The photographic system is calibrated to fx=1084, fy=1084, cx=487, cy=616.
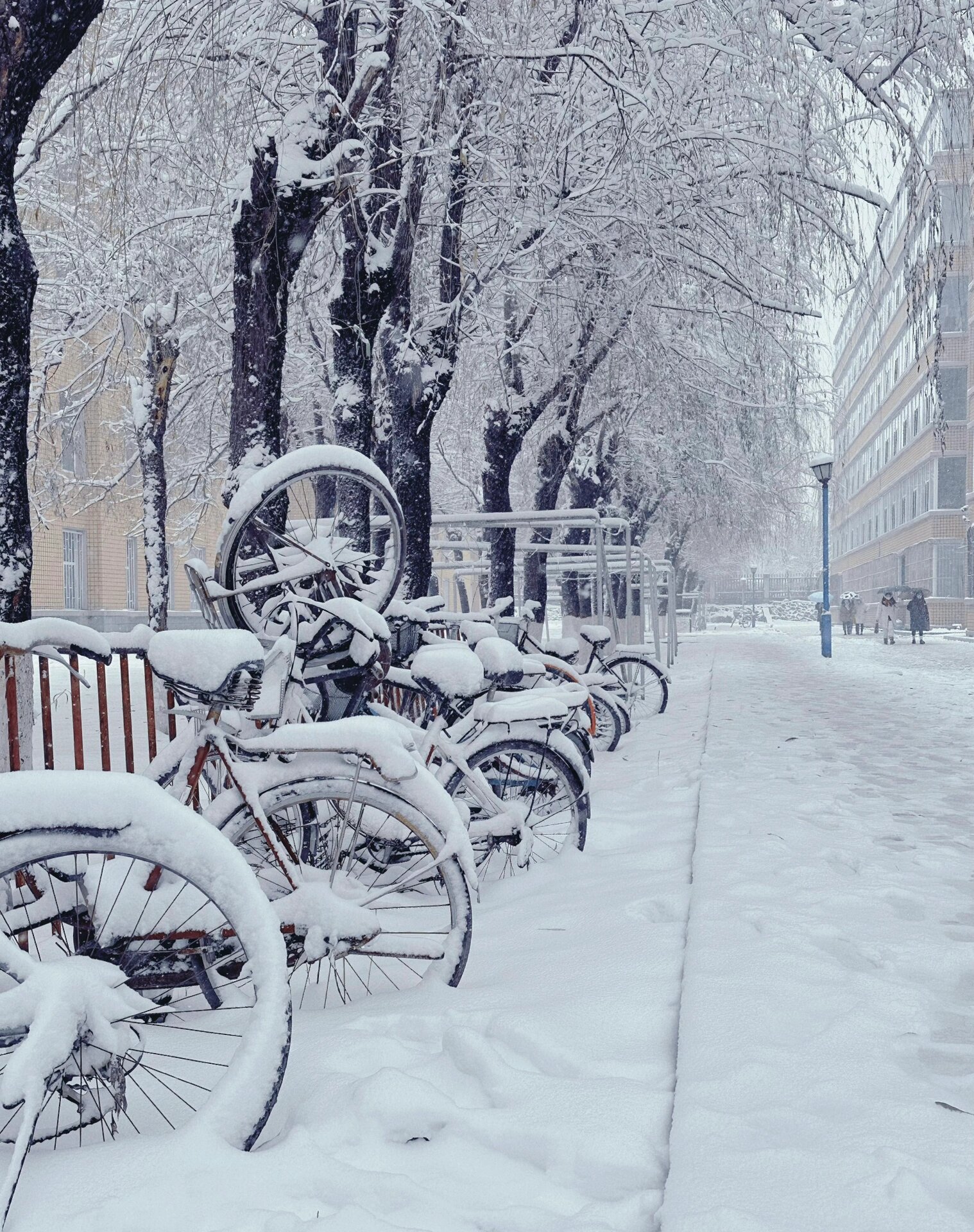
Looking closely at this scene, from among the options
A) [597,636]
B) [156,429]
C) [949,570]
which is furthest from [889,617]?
[597,636]

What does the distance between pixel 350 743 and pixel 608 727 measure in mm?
6356

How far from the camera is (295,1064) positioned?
282 centimetres

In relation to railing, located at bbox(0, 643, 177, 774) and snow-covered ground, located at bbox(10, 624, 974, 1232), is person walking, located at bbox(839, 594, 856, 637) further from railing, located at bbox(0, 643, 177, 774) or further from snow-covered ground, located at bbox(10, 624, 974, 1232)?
railing, located at bbox(0, 643, 177, 774)

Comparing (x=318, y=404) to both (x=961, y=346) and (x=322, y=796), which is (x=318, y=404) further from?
(x=961, y=346)

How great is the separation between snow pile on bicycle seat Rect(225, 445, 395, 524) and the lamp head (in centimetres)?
2012

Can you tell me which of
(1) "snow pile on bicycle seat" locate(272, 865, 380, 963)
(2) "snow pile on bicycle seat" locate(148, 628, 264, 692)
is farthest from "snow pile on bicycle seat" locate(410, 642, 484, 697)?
(2) "snow pile on bicycle seat" locate(148, 628, 264, 692)

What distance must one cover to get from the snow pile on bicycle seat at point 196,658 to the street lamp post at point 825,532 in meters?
21.5

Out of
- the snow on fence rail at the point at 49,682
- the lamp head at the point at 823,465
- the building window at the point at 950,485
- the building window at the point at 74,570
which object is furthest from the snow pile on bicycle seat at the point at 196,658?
the building window at the point at 950,485

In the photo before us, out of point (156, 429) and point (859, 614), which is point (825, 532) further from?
point (859, 614)

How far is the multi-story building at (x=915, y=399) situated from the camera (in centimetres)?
690

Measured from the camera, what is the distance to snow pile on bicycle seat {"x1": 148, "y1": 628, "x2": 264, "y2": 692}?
2.79 meters

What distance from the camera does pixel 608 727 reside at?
9172 millimetres

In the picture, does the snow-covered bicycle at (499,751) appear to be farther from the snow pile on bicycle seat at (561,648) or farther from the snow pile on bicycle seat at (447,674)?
the snow pile on bicycle seat at (561,648)

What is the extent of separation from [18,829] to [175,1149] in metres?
0.74
